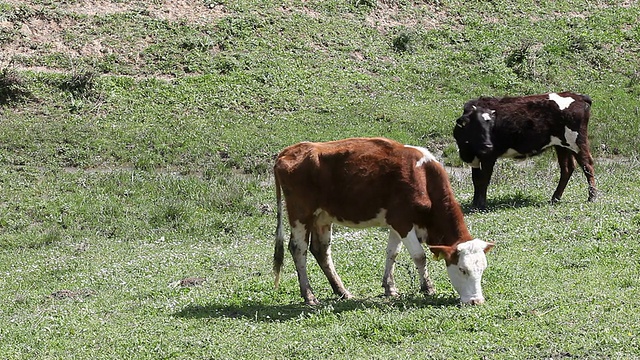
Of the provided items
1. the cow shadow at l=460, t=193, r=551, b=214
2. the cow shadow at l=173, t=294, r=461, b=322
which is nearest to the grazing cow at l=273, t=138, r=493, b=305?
the cow shadow at l=173, t=294, r=461, b=322

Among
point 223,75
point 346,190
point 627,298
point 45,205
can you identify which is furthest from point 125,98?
point 627,298

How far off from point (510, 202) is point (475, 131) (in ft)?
6.01

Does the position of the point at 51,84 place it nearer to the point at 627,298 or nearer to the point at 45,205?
the point at 45,205

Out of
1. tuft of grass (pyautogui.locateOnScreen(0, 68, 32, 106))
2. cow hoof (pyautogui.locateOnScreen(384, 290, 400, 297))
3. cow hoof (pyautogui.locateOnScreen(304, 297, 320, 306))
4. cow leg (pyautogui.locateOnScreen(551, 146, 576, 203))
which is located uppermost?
cow hoof (pyautogui.locateOnScreen(384, 290, 400, 297))

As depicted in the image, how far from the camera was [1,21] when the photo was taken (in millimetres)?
30312

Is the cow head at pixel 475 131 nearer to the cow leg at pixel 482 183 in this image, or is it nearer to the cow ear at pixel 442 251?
the cow leg at pixel 482 183

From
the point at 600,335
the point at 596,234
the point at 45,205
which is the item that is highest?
the point at 600,335

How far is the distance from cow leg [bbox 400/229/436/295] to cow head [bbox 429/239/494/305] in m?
0.25

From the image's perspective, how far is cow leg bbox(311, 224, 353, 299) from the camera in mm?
13078

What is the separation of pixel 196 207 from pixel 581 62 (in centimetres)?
1865

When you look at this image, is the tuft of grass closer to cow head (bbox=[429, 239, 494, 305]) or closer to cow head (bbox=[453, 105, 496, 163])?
cow head (bbox=[453, 105, 496, 163])

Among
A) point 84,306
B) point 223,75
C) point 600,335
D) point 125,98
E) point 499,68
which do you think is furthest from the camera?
point 499,68

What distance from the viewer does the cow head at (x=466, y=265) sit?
11.5 metres

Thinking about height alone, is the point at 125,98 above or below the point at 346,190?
below
